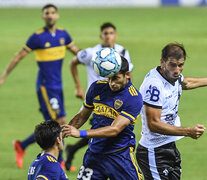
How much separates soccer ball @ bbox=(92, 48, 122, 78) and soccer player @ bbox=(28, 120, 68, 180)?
985mm

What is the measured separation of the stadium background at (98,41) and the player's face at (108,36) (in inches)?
97.2

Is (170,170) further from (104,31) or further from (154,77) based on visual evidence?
(104,31)

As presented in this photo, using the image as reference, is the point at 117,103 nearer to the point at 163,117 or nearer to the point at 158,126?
the point at 158,126

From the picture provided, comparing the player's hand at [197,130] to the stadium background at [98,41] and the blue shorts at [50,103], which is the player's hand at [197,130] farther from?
the blue shorts at [50,103]

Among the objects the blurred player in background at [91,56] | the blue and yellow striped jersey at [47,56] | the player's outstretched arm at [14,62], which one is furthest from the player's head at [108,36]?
the player's outstretched arm at [14,62]

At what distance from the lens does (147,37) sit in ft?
114

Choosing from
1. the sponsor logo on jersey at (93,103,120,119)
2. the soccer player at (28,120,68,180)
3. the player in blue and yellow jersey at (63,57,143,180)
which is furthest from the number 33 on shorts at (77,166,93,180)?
the soccer player at (28,120,68,180)

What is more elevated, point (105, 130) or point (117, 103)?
point (117, 103)

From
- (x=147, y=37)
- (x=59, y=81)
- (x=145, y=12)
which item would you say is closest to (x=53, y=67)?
(x=59, y=81)

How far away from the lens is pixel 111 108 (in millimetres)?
7852

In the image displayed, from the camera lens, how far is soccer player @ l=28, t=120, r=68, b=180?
6902 mm

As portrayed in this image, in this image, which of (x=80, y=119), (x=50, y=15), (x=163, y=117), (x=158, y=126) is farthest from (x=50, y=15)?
(x=158, y=126)

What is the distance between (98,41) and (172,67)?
24123 mm

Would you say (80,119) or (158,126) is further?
(80,119)
